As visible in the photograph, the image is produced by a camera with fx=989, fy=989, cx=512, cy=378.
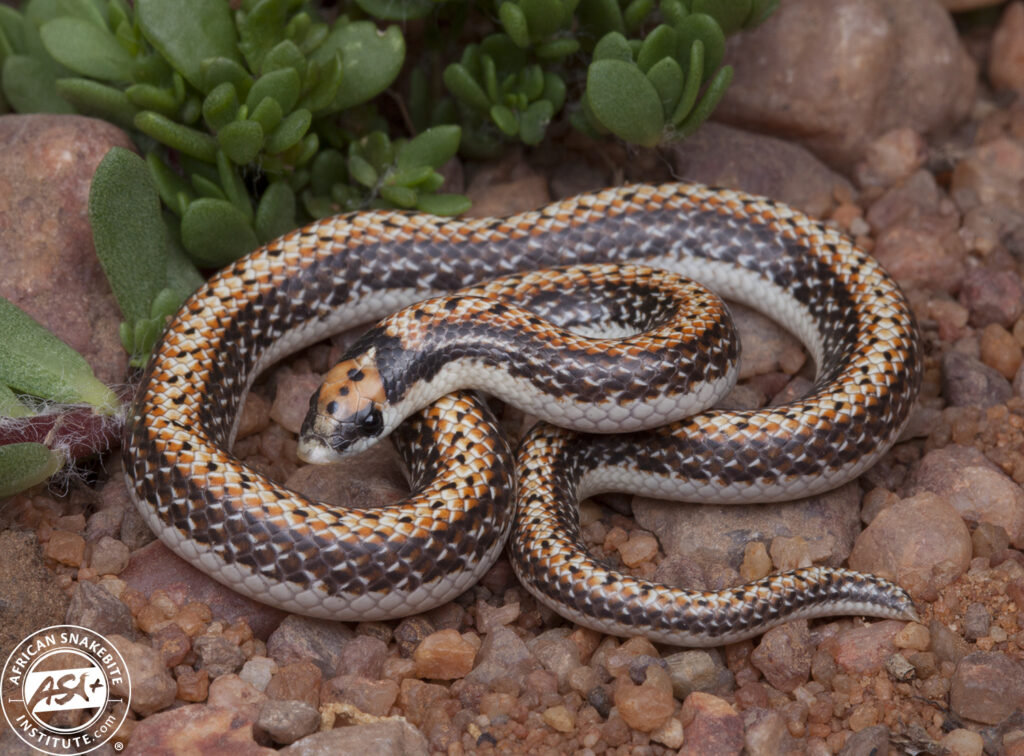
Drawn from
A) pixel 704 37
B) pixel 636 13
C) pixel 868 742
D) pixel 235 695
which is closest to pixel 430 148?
pixel 636 13

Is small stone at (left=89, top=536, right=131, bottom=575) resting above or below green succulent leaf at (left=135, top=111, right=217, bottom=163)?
below

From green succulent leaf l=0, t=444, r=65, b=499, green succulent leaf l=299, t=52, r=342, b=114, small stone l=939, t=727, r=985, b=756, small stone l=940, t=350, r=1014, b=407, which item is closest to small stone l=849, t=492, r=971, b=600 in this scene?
small stone l=939, t=727, r=985, b=756

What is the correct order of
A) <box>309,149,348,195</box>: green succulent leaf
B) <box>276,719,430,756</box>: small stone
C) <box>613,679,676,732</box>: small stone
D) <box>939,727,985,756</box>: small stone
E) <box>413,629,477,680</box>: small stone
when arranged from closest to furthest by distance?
<box>276,719,430,756</box>: small stone
<box>939,727,985,756</box>: small stone
<box>613,679,676,732</box>: small stone
<box>413,629,477,680</box>: small stone
<box>309,149,348,195</box>: green succulent leaf

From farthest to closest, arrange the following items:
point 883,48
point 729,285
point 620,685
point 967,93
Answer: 1. point 967,93
2. point 883,48
3. point 729,285
4. point 620,685

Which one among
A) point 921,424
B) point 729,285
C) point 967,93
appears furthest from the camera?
point 967,93

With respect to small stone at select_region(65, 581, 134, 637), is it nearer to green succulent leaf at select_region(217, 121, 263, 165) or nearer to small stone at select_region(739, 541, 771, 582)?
green succulent leaf at select_region(217, 121, 263, 165)

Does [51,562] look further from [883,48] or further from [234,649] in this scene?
[883,48]

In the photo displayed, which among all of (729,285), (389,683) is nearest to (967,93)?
(729,285)
